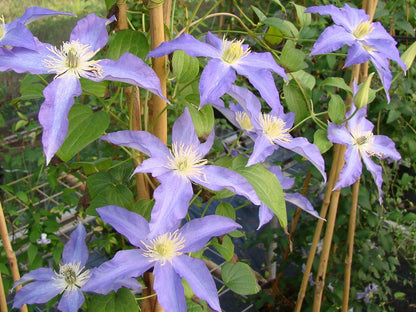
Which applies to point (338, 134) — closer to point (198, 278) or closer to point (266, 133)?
point (266, 133)

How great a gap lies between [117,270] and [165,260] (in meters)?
0.06

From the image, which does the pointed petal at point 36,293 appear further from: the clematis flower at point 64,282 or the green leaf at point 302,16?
the green leaf at point 302,16

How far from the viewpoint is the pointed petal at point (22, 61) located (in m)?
0.46

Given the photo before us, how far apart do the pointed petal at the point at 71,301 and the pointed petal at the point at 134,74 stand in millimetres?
384

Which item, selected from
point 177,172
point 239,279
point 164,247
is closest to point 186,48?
point 177,172

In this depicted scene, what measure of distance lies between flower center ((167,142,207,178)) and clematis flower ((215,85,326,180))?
0.07 meters

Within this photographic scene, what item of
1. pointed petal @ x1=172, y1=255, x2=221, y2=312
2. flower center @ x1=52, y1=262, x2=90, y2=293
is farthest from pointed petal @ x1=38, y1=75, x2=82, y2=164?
flower center @ x1=52, y1=262, x2=90, y2=293

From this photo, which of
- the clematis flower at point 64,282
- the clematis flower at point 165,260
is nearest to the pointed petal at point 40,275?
the clematis flower at point 64,282

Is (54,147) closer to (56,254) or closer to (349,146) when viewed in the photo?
(349,146)

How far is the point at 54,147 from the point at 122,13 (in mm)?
269

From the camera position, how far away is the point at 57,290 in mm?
690

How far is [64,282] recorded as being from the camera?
69cm

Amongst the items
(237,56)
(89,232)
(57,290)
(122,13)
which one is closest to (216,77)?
(237,56)

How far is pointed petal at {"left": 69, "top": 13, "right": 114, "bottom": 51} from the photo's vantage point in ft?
1.73
